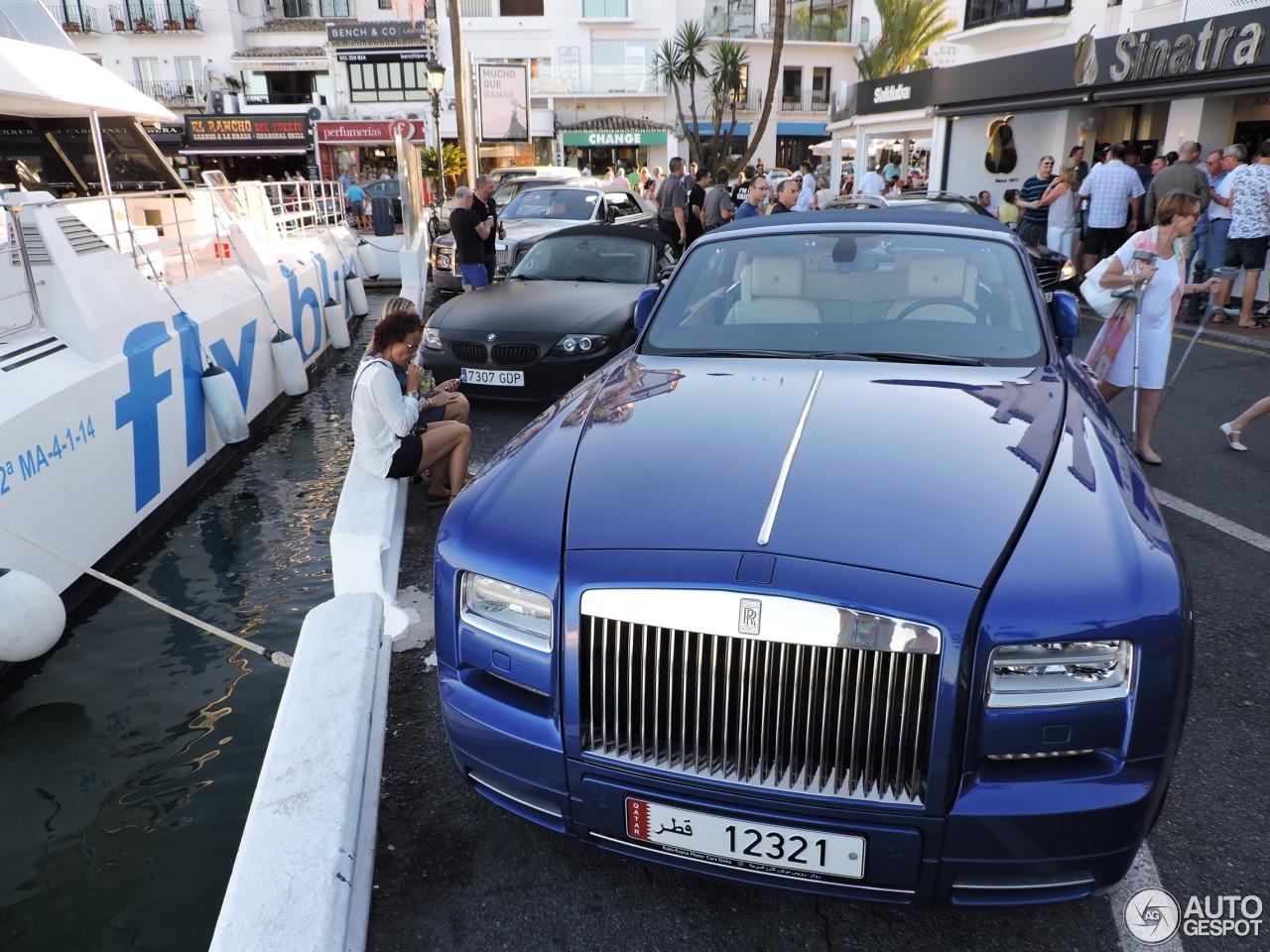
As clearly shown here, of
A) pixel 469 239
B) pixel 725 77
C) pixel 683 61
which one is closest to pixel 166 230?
pixel 469 239

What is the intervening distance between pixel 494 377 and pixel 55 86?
242 inches

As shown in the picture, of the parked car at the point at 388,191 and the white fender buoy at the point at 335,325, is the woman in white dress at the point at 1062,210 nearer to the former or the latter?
the white fender buoy at the point at 335,325

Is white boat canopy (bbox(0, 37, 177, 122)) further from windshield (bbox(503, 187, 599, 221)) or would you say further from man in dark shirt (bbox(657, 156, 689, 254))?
man in dark shirt (bbox(657, 156, 689, 254))

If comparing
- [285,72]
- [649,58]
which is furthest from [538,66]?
[285,72]

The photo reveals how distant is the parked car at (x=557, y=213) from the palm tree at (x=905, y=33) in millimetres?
31365

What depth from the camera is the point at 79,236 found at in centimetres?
566

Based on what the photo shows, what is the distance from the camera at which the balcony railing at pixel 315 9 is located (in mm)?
47438


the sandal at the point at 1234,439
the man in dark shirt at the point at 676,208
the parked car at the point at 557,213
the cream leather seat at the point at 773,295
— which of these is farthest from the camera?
the parked car at the point at 557,213

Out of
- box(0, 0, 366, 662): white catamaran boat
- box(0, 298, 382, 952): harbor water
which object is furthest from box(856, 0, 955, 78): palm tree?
box(0, 298, 382, 952): harbor water

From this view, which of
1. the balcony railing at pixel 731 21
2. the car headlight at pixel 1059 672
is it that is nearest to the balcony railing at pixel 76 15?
the balcony railing at pixel 731 21

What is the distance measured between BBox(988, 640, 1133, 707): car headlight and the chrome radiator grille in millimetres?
158

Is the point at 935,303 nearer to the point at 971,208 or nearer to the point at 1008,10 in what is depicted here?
the point at 971,208

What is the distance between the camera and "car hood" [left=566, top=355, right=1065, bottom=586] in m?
2.08

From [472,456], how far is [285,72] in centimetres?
4712
